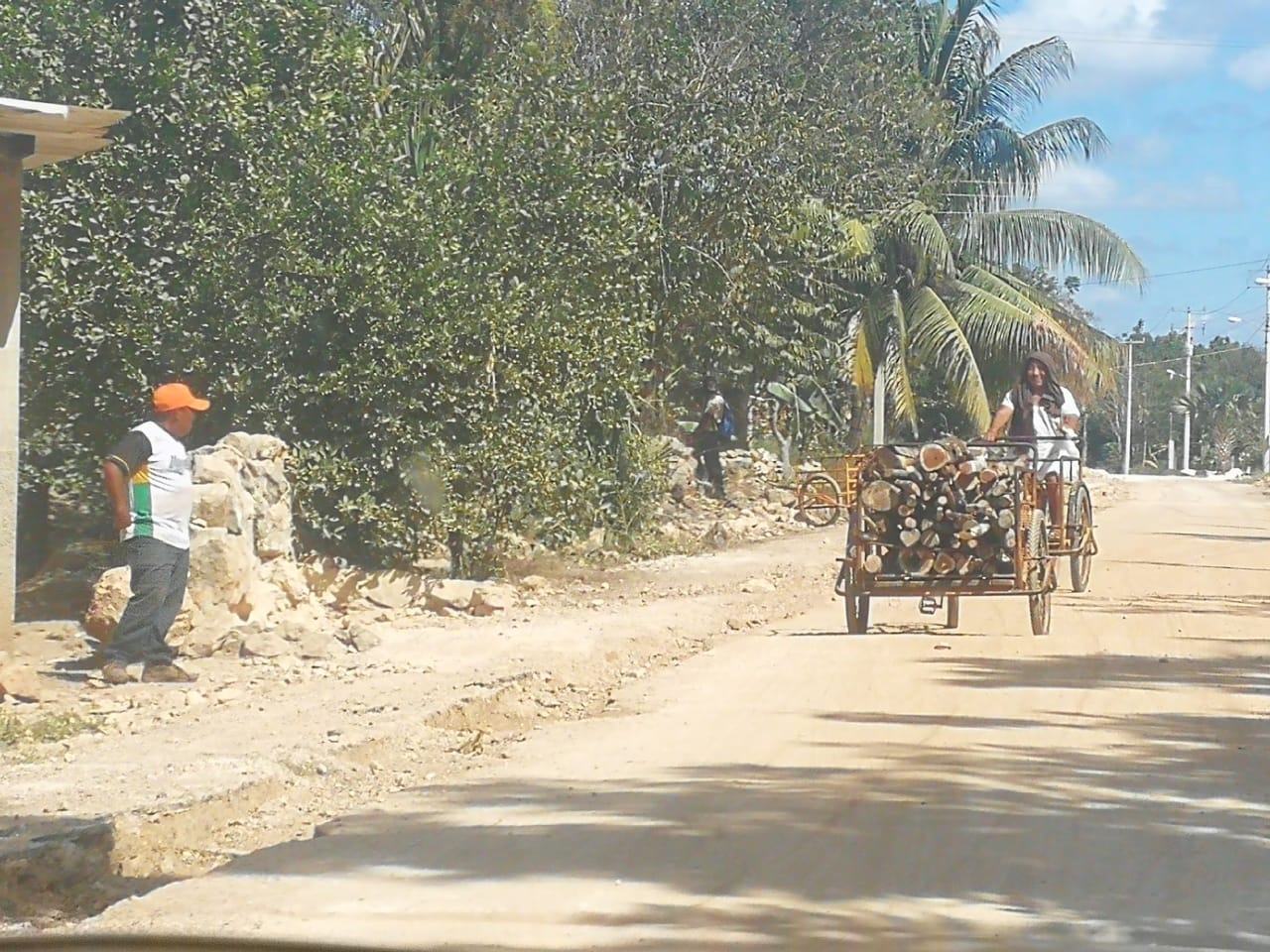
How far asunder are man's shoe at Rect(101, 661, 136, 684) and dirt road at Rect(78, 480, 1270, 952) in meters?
2.91

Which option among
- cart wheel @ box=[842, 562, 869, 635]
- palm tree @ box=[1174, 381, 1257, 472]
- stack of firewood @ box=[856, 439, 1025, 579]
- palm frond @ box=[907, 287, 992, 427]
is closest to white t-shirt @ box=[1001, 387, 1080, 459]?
stack of firewood @ box=[856, 439, 1025, 579]

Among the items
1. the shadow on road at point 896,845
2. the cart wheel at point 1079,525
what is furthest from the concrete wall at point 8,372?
the cart wheel at point 1079,525

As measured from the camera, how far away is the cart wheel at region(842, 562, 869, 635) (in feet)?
38.1

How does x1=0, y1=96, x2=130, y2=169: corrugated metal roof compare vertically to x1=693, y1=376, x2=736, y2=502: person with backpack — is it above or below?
above

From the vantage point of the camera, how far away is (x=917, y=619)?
12.9 m

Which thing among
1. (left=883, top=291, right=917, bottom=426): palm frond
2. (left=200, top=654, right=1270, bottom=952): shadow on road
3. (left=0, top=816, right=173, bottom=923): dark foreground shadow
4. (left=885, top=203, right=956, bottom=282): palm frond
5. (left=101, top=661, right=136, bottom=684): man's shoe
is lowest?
(left=0, top=816, right=173, bottom=923): dark foreground shadow

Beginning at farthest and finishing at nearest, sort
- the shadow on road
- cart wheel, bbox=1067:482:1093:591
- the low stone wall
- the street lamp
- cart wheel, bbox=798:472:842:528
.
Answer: the street lamp, cart wheel, bbox=1067:482:1093:591, cart wheel, bbox=798:472:842:528, the low stone wall, the shadow on road

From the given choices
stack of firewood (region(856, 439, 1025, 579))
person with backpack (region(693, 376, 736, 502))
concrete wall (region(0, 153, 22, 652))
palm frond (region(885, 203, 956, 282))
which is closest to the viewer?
concrete wall (region(0, 153, 22, 652))

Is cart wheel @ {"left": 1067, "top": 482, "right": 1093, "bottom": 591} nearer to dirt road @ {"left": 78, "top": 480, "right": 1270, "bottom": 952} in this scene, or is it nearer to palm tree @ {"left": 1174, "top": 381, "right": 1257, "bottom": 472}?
dirt road @ {"left": 78, "top": 480, "right": 1270, "bottom": 952}

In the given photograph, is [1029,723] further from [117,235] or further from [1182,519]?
[1182,519]

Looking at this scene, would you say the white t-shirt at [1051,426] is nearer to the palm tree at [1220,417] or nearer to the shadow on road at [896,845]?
the shadow on road at [896,845]

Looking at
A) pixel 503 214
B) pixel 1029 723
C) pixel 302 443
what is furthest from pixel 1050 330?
pixel 1029 723

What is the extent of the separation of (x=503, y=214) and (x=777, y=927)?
1144 cm

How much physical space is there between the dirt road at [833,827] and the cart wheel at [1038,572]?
0.72 m
